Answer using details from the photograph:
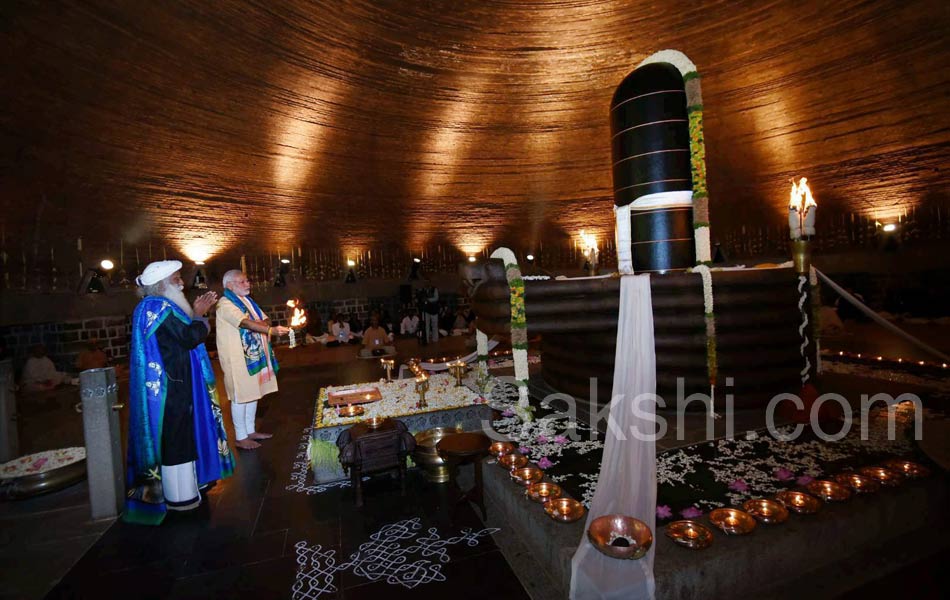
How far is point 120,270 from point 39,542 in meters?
9.00

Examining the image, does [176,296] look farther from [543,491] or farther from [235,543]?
[543,491]

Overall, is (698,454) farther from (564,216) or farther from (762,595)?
(564,216)

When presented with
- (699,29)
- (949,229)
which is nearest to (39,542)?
(699,29)

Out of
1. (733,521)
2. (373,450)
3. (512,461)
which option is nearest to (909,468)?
(733,521)

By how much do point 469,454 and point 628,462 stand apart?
3.95 ft

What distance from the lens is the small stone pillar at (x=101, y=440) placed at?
3.72 metres

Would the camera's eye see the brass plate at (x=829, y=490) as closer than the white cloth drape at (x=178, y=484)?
Yes

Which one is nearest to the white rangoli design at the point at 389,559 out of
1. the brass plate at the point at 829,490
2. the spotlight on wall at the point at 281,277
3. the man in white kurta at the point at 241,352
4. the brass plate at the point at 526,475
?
the brass plate at the point at 526,475

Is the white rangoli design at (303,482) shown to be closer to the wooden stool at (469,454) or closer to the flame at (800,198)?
the wooden stool at (469,454)

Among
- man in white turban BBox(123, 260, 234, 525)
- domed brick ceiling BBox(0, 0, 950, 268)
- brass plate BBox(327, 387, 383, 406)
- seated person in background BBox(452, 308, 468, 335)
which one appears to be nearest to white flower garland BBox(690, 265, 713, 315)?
brass plate BBox(327, 387, 383, 406)

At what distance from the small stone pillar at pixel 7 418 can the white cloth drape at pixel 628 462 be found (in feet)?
20.6

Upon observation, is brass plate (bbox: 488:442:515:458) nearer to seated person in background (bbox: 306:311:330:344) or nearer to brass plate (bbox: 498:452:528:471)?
brass plate (bbox: 498:452:528:471)

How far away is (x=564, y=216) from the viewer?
1359cm

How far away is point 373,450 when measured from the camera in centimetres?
379
